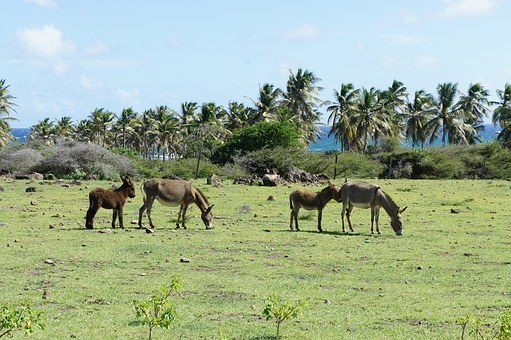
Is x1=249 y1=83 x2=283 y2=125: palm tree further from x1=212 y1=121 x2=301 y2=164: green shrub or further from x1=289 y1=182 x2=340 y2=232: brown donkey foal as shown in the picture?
x1=289 y1=182 x2=340 y2=232: brown donkey foal

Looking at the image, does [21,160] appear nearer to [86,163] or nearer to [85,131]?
[86,163]

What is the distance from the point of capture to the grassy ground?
9578 millimetres

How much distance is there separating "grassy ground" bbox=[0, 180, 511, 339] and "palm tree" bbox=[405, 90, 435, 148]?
211 ft

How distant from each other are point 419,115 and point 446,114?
4041 millimetres

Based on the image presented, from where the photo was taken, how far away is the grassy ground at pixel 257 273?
9578 mm

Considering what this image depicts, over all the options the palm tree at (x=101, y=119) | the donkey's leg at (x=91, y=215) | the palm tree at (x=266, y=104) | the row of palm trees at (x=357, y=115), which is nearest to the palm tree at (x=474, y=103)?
the row of palm trees at (x=357, y=115)

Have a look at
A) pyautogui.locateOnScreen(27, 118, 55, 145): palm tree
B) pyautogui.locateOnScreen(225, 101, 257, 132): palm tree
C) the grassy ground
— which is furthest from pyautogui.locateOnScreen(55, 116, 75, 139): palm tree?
the grassy ground

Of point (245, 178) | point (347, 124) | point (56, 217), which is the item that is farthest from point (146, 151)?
point (56, 217)

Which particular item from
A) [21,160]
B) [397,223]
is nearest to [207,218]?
[397,223]

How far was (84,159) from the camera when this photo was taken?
47.6m

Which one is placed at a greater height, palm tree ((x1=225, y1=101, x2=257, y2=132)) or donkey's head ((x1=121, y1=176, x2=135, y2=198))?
palm tree ((x1=225, y1=101, x2=257, y2=132))

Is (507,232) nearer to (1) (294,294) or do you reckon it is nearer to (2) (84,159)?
(1) (294,294)

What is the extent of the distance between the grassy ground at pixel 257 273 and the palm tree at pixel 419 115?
211 feet

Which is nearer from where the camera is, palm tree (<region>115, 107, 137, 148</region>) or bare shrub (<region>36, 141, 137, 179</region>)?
bare shrub (<region>36, 141, 137, 179</region>)
